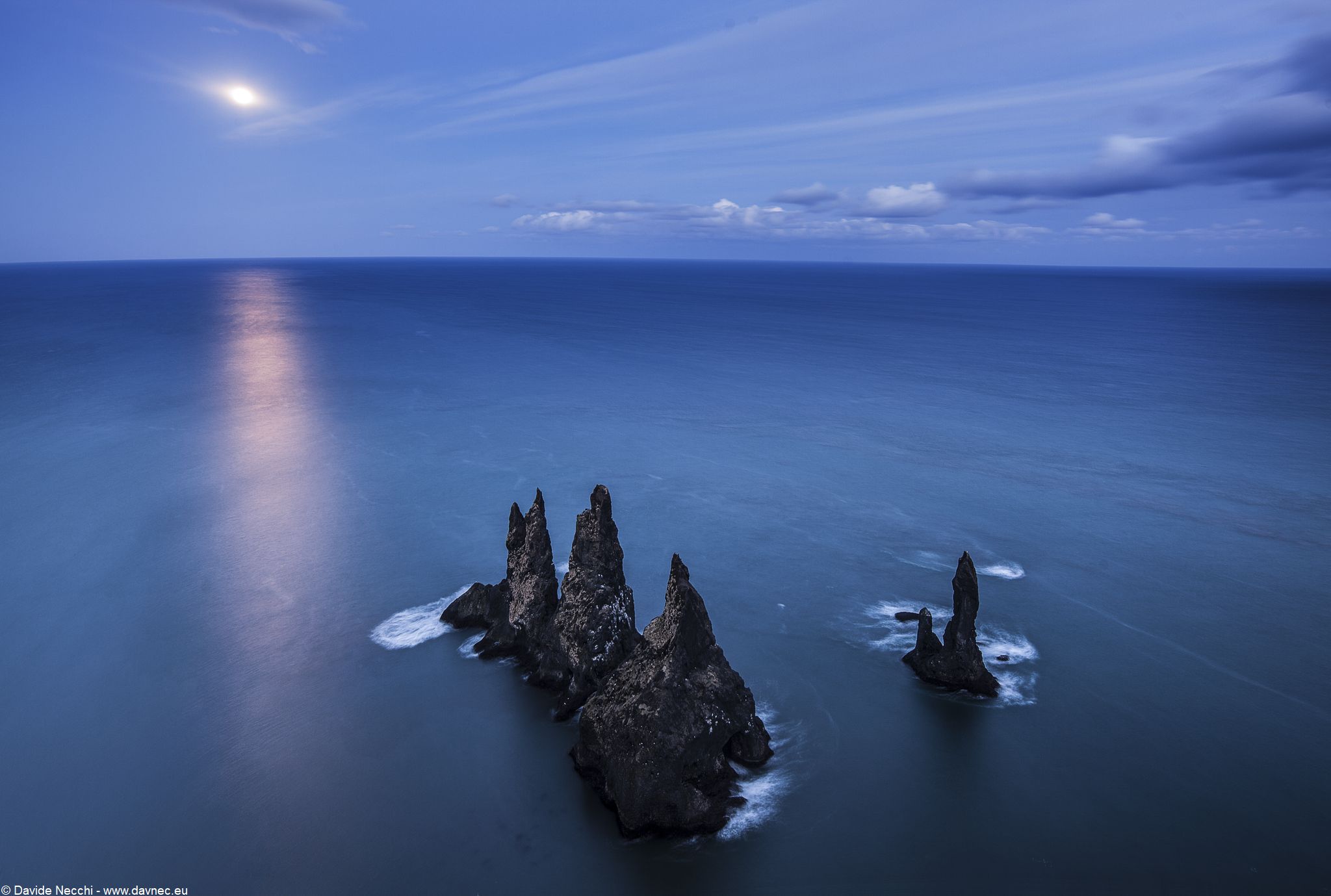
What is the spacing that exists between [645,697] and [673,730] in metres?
1.88

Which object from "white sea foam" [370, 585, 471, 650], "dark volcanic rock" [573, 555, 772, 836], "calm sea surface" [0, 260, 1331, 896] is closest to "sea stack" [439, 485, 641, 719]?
"calm sea surface" [0, 260, 1331, 896]

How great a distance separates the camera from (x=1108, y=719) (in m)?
40.7

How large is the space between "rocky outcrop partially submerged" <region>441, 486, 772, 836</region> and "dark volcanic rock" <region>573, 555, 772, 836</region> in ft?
0.15

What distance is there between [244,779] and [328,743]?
398cm

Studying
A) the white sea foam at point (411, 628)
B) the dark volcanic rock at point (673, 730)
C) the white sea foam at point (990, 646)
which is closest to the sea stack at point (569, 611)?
the dark volcanic rock at point (673, 730)

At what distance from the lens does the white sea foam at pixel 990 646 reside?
4259cm

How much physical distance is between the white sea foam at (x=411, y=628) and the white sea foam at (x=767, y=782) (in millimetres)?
22501

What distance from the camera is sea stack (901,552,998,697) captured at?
4181 centimetres

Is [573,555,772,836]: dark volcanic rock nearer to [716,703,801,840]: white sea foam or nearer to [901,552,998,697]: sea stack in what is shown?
[716,703,801,840]: white sea foam

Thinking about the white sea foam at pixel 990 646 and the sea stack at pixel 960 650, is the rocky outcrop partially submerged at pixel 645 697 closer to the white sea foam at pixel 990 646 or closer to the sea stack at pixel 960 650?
the sea stack at pixel 960 650

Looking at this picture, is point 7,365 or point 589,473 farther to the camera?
point 7,365

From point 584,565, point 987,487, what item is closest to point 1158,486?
point 987,487

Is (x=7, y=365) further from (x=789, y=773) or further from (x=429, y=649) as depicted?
(x=789, y=773)

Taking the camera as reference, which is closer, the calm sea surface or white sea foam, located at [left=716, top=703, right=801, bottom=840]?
the calm sea surface
